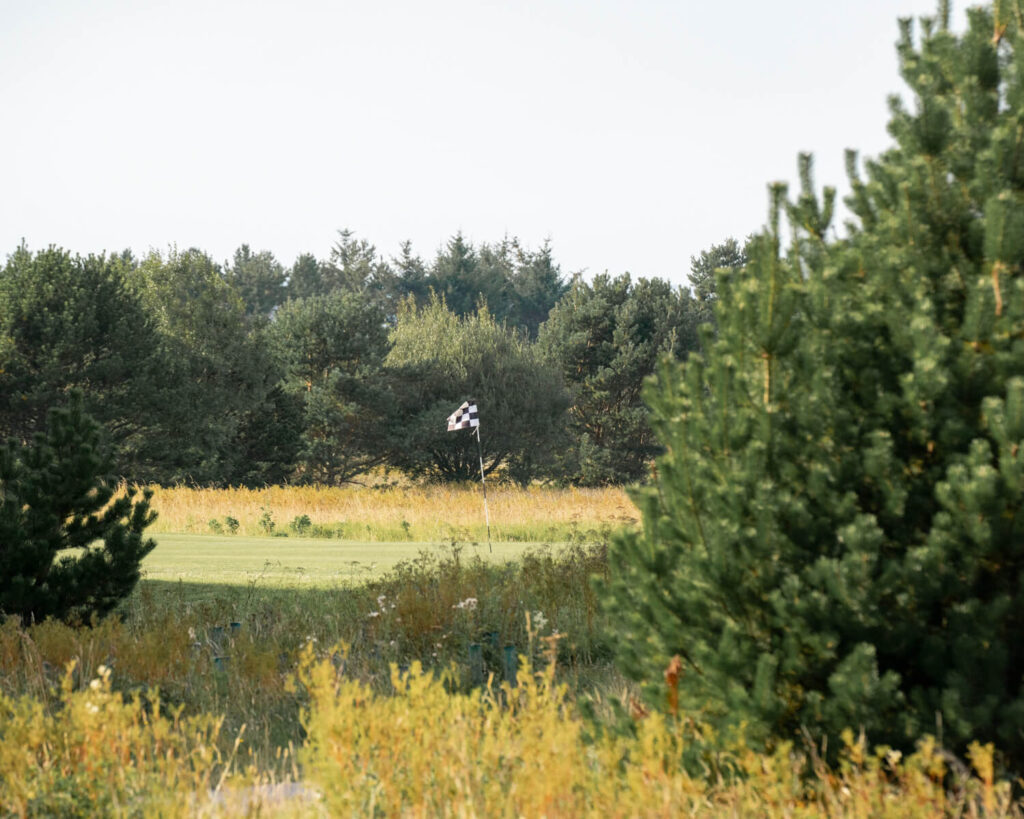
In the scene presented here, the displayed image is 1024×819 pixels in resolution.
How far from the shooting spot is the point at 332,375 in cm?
3850

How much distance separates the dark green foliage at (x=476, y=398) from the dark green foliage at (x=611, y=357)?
1311 mm

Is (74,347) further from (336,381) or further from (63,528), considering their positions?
(63,528)

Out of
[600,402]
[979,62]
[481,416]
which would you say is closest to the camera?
[979,62]

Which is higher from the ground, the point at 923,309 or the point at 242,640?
the point at 923,309

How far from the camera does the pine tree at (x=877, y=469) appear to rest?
3652 millimetres

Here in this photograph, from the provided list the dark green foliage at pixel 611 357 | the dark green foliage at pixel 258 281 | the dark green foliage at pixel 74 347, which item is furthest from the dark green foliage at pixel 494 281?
the dark green foliage at pixel 74 347

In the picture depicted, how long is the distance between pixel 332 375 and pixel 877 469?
35.7 metres

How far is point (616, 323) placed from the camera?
4281 centimetres

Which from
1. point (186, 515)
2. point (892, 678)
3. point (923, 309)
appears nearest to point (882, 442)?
point (923, 309)

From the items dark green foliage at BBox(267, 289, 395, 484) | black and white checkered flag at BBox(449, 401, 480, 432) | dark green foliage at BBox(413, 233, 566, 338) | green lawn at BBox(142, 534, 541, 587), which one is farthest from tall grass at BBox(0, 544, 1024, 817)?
dark green foliage at BBox(413, 233, 566, 338)

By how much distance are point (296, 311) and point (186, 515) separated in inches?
660

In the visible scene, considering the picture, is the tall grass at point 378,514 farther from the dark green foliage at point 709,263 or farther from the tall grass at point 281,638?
the dark green foliage at point 709,263

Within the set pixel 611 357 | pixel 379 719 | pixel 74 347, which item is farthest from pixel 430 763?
pixel 611 357

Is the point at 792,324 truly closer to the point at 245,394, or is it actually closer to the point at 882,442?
the point at 882,442
